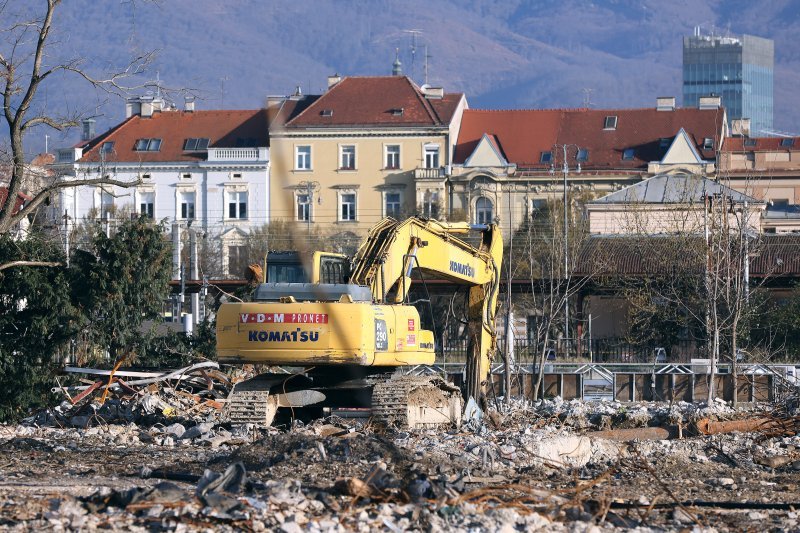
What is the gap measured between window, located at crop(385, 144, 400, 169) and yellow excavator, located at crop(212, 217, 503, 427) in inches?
1995

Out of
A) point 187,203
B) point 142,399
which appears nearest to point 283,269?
point 142,399

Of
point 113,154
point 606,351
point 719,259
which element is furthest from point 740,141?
point 719,259

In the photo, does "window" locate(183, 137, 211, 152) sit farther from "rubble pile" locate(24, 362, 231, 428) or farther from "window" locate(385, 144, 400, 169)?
"rubble pile" locate(24, 362, 231, 428)

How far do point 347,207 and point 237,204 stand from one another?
6.65 meters

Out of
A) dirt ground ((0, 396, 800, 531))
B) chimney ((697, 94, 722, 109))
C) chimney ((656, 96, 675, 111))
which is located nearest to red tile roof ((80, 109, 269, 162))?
chimney ((656, 96, 675, 111))

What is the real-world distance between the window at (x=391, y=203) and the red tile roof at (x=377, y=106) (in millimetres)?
3780

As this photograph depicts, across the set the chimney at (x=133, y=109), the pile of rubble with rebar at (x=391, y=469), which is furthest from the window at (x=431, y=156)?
the pile of rubble with rebar at (x=391, y=469)

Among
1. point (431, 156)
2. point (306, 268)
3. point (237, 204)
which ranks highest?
point (431, 156)

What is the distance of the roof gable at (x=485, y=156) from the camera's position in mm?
74438

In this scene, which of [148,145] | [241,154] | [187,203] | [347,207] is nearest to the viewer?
[347,207]

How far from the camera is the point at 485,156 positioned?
245 feet

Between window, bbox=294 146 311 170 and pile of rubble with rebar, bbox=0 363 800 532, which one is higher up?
window, bbox=294 146 311 170

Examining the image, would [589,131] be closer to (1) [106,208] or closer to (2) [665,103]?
(2) [665,103]

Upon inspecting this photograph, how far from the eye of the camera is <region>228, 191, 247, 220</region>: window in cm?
7388
